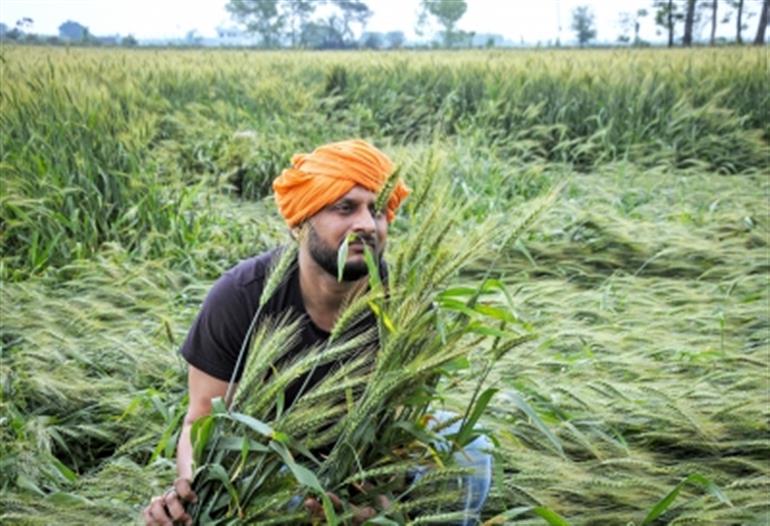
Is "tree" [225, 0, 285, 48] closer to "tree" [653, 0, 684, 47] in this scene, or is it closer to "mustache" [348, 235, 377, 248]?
"tree" [653, 0, 684, 47]

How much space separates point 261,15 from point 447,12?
50.4 feet

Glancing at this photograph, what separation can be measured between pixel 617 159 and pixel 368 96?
3652 millimetres

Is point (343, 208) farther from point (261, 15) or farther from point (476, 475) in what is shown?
point (261, 15)

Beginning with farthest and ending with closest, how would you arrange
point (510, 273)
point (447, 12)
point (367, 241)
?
point (447, 12) < point (510, 273) < point (367, 241)

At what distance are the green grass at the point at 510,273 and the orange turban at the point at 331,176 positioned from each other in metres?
0.14

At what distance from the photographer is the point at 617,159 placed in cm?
807

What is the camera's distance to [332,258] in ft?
6.75

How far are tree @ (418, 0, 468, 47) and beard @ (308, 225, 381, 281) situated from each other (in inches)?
2557

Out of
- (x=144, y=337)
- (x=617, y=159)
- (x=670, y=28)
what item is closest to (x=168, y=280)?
(x=144, y=337)

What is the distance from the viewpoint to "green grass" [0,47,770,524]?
2.19 metres

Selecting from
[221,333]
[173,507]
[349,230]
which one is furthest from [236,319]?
[173,507]

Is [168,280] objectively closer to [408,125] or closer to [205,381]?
[205,381]

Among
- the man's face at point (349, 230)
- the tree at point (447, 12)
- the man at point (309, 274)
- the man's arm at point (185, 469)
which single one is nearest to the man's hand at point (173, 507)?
the man's arm at point (185, 469)

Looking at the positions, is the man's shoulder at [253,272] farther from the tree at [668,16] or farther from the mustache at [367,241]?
the tree at [668,16]
